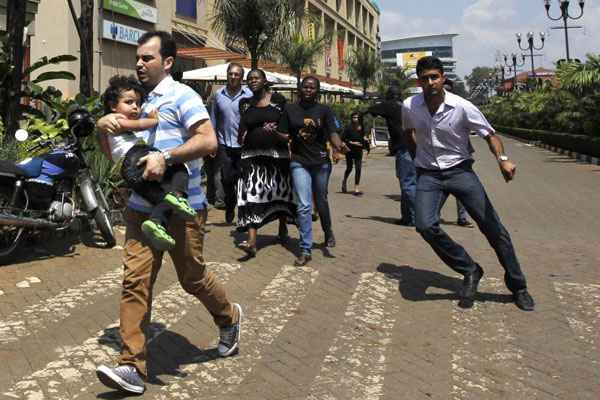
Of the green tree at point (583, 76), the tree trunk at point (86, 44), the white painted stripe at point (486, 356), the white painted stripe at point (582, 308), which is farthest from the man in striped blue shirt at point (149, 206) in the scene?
the green tree at point (583, 76)

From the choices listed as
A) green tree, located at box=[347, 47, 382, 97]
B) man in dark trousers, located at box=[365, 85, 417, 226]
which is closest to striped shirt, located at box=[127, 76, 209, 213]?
man in dark trousers, located at box=[365, 85, 417, 226]

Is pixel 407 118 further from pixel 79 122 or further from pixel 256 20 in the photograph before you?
pixel 256 20

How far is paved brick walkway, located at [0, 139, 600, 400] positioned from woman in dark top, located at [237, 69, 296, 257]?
0.40 meters

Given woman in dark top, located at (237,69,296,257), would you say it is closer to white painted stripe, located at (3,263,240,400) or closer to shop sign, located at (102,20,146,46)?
white painted stripe, located at (3,263,240,400)

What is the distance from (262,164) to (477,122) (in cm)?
255

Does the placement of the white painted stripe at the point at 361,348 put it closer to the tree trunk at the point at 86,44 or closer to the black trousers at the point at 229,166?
the black trousers at the point at 229,166

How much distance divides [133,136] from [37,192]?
337 centimetres

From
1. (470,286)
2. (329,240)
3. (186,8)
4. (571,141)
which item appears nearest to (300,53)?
(186,8)

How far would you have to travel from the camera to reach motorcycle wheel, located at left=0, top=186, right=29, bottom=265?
21.4ft

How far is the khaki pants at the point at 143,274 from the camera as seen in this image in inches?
141

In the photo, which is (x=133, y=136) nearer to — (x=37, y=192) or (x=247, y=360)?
(x=247, y=360)

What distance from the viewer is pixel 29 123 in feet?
27.5

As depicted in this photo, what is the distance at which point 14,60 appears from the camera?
8.17m

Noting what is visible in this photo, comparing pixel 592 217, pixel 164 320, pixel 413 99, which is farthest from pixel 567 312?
pixel 592 217
